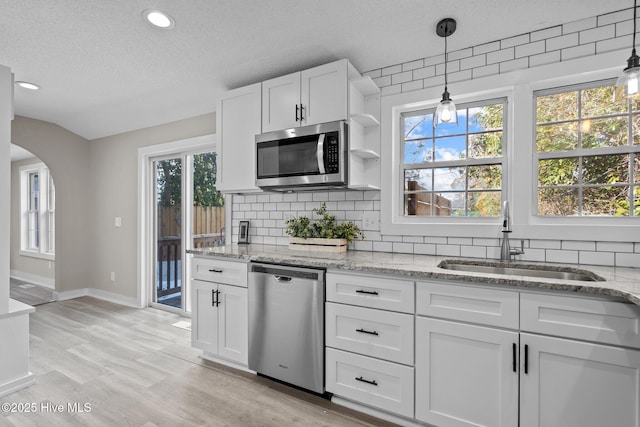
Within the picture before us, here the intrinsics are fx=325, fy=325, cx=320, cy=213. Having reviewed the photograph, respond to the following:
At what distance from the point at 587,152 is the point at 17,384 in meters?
4.16

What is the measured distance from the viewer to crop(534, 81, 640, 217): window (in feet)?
6.45

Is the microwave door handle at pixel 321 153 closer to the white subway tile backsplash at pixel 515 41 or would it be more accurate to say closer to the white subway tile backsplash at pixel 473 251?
the white subway tile backsplash at pixel 473 251

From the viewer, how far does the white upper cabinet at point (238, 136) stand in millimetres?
2801

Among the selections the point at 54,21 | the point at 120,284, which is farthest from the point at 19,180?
the point at 54,21

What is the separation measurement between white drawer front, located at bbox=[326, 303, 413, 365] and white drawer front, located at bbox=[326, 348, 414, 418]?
5cm

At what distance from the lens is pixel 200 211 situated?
151 inches

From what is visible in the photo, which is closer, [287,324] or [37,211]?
[287,324]

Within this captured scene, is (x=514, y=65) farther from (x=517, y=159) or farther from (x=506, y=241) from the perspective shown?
(x=506, y=241)

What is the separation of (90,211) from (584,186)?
228 inches

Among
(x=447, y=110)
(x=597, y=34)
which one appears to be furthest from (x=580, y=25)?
(x=447, y=110)

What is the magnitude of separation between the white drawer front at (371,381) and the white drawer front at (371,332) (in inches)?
2.1

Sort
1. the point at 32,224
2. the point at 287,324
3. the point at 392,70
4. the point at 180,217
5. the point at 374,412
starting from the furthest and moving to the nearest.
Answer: the point at 32,224
the point at 180,217
the point at 392,70
the point at 287,324
the point at 374,412

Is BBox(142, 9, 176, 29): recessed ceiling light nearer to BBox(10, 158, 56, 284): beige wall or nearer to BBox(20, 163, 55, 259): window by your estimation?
BBox(20, 163, 55, 259): window

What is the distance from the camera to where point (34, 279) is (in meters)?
5.69
